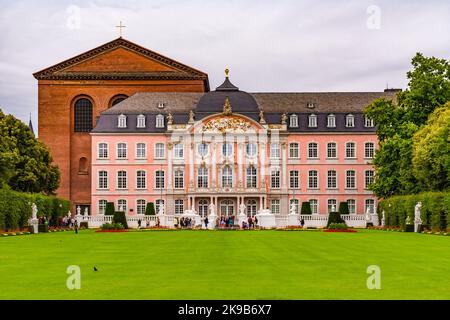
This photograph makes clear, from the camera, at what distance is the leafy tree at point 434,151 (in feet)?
196

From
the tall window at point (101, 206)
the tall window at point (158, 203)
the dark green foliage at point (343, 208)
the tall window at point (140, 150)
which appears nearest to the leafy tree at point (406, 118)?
the dark green foliage at point (343, 208)

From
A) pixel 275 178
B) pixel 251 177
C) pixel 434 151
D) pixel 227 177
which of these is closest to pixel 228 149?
pixel 227 177

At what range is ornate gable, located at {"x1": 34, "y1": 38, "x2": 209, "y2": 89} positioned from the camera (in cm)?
10031

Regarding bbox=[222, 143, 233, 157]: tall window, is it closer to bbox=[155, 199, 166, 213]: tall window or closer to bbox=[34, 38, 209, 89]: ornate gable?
bbox=[155, 199, 166, 213]: tall window

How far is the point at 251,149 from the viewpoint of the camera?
95500mm

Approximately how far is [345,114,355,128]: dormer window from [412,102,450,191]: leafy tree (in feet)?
103

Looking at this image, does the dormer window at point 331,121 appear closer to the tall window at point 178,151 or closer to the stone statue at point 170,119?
the tall window at point 178,151

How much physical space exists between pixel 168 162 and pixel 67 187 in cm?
1177

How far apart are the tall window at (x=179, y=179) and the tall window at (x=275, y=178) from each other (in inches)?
361

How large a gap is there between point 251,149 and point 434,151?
37182 mm

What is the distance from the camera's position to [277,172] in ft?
316
